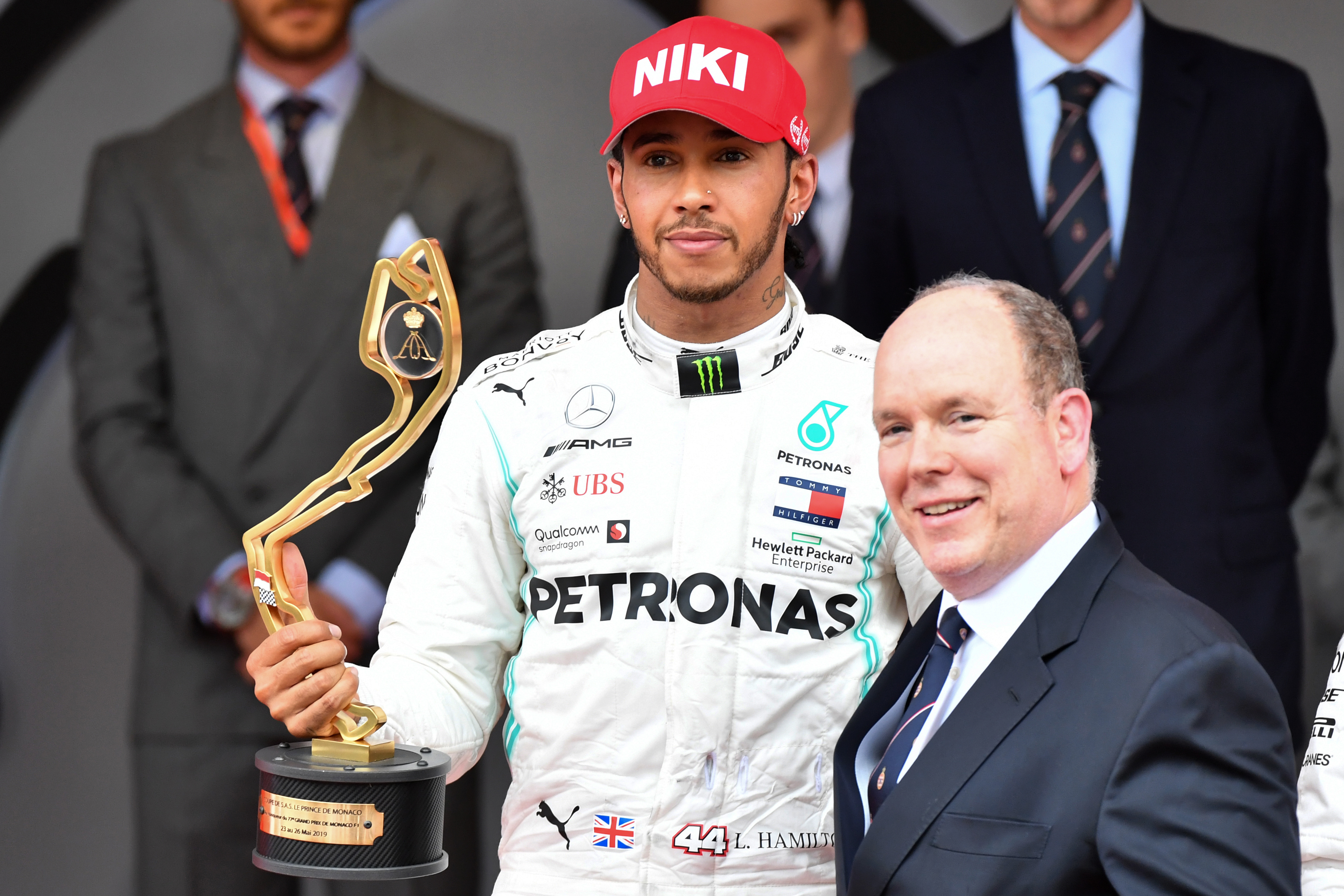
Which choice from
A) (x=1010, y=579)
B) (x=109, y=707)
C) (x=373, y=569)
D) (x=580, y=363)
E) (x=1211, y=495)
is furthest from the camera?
(x=109, y=707)

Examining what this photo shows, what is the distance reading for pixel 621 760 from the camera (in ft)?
5.96

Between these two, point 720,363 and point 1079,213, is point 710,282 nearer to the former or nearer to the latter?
point 720,363

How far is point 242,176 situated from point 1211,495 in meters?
2.22

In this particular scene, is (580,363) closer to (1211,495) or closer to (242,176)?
(1211,495)

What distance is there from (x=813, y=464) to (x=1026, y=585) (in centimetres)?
42

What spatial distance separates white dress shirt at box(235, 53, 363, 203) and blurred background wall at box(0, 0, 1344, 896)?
0.13 meters

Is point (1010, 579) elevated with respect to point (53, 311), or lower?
lower

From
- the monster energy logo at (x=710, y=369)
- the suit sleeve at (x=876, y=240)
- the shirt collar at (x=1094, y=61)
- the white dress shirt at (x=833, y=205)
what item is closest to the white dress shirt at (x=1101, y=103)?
the shirt collar at (x=1094, y=61)

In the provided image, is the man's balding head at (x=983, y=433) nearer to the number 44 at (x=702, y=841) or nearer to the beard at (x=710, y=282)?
the beard at (x=710, y=282)

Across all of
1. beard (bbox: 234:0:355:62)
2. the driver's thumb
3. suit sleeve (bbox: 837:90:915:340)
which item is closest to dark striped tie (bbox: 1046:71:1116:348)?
suit sleeve (bbox: 837:90:915:340)

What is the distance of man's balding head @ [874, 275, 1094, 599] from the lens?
149 cm

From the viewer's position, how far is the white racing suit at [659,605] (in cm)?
179

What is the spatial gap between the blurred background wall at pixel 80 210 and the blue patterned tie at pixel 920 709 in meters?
2.19

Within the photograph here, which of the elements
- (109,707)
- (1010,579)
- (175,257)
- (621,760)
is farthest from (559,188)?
(1010,579)
